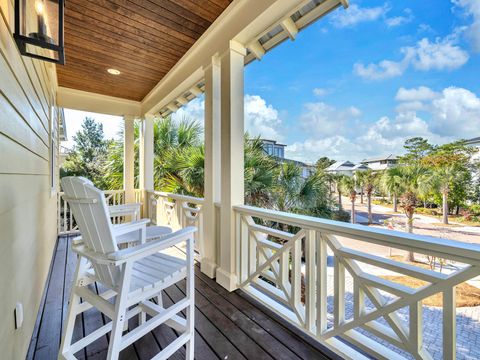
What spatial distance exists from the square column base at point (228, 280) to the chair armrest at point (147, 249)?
1.02 m

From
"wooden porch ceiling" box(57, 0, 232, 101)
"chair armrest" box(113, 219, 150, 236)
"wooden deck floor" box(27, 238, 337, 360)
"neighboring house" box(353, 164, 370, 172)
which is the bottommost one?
"wooden deck floor" box(27, 238, 337, 360)

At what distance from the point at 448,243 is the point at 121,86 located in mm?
4592

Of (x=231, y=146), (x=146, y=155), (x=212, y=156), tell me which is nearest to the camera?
(x=231, y=146)

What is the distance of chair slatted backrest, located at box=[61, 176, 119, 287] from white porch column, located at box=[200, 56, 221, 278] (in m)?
1.36

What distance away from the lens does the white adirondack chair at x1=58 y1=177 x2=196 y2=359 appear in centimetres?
110

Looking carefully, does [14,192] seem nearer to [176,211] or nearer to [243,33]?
[243,33]

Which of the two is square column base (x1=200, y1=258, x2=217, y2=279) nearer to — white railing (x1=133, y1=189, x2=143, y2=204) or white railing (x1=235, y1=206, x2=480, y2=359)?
white railing (x1=235, y1=206, x2=480, y2=359)

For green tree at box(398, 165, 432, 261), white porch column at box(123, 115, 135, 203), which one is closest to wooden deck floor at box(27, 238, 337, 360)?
white porch column at box(123, 115, 135, 203)

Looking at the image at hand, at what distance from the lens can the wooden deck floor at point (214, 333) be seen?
4.70 ft

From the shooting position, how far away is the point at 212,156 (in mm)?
2523

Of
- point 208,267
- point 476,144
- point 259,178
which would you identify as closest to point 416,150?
point 476,144

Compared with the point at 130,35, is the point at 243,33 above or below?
below

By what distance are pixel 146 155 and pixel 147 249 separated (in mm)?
3951

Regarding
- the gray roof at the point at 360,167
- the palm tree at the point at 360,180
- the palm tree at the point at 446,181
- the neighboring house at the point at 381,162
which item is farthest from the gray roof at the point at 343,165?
the palm tree at the point at 446,181
